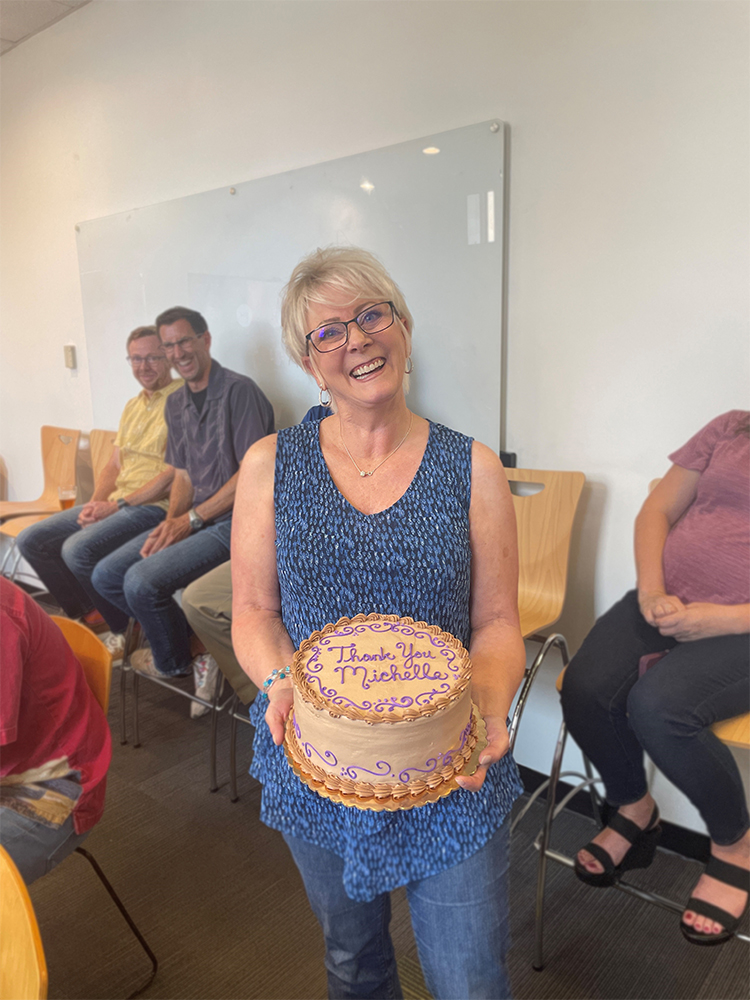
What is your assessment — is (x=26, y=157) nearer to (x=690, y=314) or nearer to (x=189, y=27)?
(x=189, y=27)

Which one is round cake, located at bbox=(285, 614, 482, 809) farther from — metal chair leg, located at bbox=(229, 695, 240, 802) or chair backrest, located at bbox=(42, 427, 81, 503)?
chair backrest, located at bbox=(42, 427, 81, 503)

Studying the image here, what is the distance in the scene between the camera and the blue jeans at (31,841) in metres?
1.32

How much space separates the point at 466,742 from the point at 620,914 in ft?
4.23

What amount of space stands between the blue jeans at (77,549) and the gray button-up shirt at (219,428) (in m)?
0.27

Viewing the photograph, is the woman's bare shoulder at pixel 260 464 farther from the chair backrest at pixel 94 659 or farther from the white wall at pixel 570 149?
the white wall at pixel 570 149

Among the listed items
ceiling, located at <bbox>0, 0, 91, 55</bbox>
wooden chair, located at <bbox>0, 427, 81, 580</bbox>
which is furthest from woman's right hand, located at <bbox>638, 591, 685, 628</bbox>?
ceiling, located at <bbox>0, 0, 91, 55</bbox>

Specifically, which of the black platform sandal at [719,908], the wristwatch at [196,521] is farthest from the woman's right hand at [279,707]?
the wristwatch at [196,521]

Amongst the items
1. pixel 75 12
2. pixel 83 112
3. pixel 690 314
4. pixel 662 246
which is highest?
pixel 75 12

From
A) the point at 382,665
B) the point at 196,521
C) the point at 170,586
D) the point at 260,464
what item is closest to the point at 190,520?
the point at 196,521

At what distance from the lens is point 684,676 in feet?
4.88

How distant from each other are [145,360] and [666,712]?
100 inches

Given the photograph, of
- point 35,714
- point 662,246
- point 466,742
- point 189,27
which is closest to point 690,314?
point 662,246

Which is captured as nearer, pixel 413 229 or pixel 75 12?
pixel 413 229

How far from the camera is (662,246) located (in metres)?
1.69
